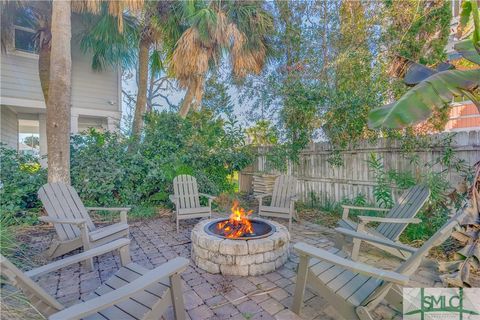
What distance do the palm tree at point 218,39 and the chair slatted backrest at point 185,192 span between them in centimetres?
346

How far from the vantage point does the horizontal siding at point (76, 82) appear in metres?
8.19

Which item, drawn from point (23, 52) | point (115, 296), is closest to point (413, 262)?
point (115, 296)

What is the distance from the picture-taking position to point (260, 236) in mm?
3512

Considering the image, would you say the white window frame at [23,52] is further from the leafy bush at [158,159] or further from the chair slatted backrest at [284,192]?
the chair slatted backrest at [284,192]

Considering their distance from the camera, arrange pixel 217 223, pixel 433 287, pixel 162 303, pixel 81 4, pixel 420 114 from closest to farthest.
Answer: pixel 162 303 < pixel 420 114 < pixel 433 287 < pixel 217 223 < pixel 81 4

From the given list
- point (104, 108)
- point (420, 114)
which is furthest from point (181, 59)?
point (420, 114)

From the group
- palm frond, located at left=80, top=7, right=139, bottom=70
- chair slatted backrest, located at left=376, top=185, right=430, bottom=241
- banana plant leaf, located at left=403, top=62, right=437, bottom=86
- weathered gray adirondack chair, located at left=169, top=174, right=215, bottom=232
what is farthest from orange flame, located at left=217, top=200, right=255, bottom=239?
palm frond, located at left=80, top=7, right=139, bottom=70

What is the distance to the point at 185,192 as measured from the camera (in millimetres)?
5512

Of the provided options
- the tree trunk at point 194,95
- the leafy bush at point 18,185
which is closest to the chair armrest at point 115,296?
the leafy bush at point 18,185

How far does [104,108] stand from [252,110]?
5.85 meters

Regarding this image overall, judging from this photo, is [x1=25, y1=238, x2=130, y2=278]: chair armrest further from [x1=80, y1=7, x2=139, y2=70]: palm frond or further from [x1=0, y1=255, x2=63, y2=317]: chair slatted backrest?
[x1=80, y1=7, x2=139, y2=70]: palm frond

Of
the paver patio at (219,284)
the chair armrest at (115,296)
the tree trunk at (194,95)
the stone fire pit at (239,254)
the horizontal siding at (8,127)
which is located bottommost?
the paver patio at (219,284)

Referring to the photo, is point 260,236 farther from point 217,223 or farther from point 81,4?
point 81,4

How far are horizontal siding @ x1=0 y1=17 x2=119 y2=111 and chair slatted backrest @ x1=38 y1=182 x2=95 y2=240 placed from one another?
21.1ft
